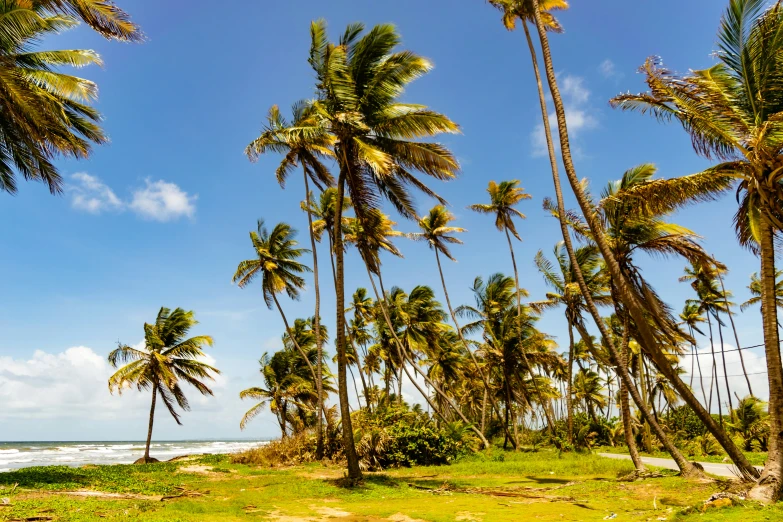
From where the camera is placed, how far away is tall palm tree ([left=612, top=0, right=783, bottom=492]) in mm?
7980

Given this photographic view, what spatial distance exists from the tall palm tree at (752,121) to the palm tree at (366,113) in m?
5.17

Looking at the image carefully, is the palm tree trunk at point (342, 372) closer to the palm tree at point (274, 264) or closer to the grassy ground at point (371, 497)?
the grassy ground at point (371, 497)

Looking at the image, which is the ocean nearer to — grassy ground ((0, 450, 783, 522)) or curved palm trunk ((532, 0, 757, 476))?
grassy ground ((0, 450, 783, 522))

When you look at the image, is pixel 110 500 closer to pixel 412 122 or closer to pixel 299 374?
pixel 412 122

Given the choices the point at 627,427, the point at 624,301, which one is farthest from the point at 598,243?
the point at 627,427

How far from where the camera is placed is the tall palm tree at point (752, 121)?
798 cm

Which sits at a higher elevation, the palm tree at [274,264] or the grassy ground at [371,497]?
the palm tree at [274,264]

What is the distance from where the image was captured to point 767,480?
25.5 feet

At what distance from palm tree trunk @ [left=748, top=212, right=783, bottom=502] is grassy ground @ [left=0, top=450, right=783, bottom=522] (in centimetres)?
115

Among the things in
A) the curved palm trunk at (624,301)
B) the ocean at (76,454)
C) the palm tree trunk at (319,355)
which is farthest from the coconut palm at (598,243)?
the ocean at (76,454)

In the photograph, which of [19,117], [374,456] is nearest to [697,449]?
[374,456]

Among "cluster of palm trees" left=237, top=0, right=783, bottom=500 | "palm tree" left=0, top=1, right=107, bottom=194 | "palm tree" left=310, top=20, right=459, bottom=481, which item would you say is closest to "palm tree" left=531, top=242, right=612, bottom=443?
"cluster of palm trees" left=237, top=0, right=783, bottom=500

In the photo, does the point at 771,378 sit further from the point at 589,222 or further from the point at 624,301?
the point at 589,222

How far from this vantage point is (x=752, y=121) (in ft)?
29.9
